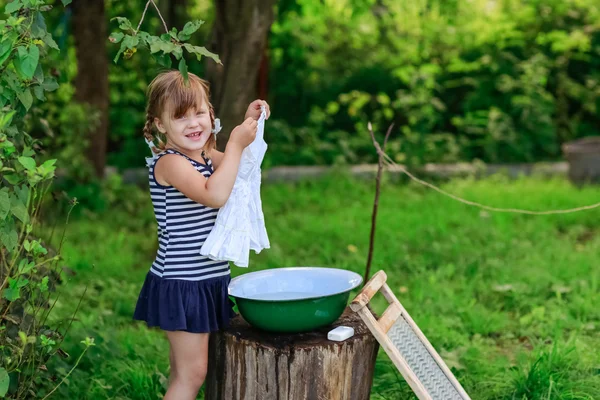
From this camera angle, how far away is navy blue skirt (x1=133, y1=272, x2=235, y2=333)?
9.44 ft

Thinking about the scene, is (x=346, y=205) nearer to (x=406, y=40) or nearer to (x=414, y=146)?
(x=414, y=146)

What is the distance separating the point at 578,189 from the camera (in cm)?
798

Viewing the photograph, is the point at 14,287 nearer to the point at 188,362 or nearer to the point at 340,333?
the point at 188,362

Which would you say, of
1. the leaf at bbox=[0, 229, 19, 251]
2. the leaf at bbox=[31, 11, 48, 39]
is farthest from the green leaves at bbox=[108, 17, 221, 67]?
the leaf at bbox=[0, 229, 19, 251]

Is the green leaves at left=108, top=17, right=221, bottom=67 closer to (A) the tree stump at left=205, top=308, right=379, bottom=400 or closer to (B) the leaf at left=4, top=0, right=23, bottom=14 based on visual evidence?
(B) the leaf at left=4, top=0, right=23, bottom=14

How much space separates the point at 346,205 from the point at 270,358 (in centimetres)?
496

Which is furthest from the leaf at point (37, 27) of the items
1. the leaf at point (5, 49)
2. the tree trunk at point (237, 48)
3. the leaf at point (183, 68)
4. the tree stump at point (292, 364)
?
the tree trunk at point (237, 48)

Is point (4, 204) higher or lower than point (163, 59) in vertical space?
lower

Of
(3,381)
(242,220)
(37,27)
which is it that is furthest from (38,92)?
(3,381)

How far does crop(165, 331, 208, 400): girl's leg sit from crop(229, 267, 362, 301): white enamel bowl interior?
0.80 ft

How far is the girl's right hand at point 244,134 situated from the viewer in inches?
113

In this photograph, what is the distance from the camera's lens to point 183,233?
115 inches

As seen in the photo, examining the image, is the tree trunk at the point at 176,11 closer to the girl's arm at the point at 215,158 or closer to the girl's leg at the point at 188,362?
the girl's arm at the point at 215,158

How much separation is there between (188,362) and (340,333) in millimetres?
541
